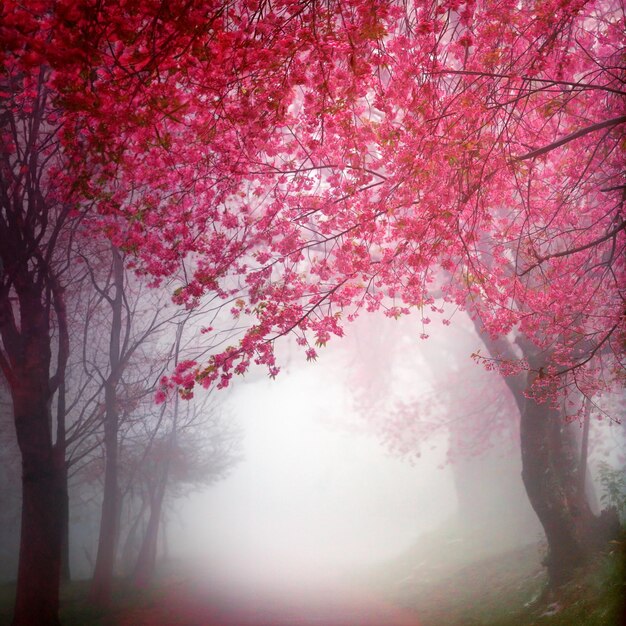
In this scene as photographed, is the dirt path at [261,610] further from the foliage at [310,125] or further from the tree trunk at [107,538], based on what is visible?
the foliage at [310,125]

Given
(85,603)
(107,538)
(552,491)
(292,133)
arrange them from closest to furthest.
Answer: (292,133)
(552,491)
(85,603)
(107,538)

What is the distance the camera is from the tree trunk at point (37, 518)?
610 cm

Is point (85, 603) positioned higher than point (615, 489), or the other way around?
point (615, 489)

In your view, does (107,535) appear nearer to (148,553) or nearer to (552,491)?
(148,553)

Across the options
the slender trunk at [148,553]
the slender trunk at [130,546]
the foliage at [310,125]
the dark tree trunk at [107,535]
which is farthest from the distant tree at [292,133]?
the slender trunk at [130,546]

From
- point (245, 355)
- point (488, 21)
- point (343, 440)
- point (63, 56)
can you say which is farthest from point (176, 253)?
point (343, 440)

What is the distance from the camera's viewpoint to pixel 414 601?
40.6 ft

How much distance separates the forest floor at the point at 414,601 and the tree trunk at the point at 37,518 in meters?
4.20

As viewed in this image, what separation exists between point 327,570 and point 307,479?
64144mm

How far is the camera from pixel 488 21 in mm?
5512

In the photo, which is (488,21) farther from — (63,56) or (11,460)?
(11,460)

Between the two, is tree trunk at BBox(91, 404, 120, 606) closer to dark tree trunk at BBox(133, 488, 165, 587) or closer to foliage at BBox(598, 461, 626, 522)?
dark tree trunk at BBox(133, 488, 165, 587)

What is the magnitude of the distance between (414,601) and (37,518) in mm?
10098

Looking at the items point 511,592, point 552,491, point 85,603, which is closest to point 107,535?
point 85,603
